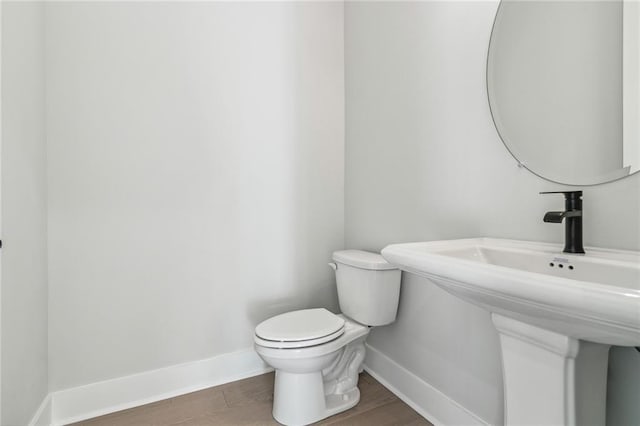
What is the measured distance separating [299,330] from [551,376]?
3.02ft

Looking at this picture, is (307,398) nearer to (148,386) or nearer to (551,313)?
(148,386)

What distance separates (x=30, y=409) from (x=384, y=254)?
4.89ft

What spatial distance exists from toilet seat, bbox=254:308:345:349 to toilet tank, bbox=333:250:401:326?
154 millimetres

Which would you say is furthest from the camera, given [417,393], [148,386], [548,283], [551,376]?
[148,386]

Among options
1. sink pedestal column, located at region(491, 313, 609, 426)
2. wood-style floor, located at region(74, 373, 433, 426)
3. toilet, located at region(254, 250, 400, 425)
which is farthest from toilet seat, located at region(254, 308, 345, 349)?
sink pedestal column, located at region(491, 313, 609, 426)

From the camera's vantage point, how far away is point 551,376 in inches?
31.2

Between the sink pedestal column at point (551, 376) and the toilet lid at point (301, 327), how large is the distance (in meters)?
0.72

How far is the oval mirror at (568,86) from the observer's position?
2.99 feet

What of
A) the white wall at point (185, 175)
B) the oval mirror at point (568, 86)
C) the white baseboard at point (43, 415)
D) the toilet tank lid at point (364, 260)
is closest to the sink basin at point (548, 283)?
the oval mirror at point (568, 86)

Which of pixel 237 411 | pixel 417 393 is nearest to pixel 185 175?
pixel 237 411

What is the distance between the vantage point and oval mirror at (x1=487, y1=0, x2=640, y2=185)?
0.91 meters

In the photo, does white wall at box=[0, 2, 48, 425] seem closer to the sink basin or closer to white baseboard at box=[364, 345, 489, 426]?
the sink basin

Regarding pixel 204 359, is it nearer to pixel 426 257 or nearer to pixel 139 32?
pixel 426 257

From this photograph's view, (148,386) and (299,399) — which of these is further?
(148,386)
